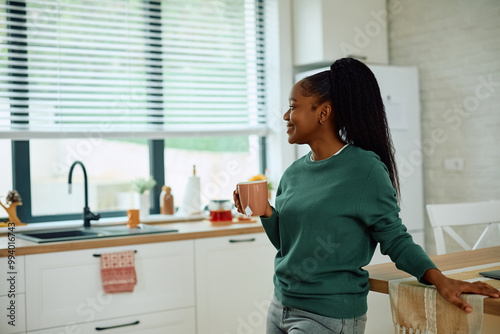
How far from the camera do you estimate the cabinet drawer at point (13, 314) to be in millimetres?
2398

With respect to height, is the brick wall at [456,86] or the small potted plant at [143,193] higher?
the brick wall at [456,86]

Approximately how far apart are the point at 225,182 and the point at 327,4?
1.33m

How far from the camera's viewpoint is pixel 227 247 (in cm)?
293

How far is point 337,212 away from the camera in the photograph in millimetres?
1417

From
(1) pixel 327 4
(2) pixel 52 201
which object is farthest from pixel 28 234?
(1) pixel 327 4

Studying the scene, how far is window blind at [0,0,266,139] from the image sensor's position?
311cm

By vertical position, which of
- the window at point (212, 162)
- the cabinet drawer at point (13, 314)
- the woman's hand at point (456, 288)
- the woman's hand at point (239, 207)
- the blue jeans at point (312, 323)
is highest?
the window at point (212, 162)

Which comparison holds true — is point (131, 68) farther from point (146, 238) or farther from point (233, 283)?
point (233, 283)

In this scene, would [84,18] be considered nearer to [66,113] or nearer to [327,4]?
[66,113]

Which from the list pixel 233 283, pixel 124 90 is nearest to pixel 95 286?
pixel 233 283

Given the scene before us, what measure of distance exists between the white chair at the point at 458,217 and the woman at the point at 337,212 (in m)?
0.85

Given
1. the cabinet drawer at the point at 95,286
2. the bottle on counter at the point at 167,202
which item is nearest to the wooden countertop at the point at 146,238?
the cabinet drawer at the point at 95,286

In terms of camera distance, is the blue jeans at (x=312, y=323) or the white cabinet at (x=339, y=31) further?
the white cabinet at (x=339, y=31)

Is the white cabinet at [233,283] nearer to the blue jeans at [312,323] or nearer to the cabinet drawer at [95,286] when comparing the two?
the cabinet drawer at [95,286]
